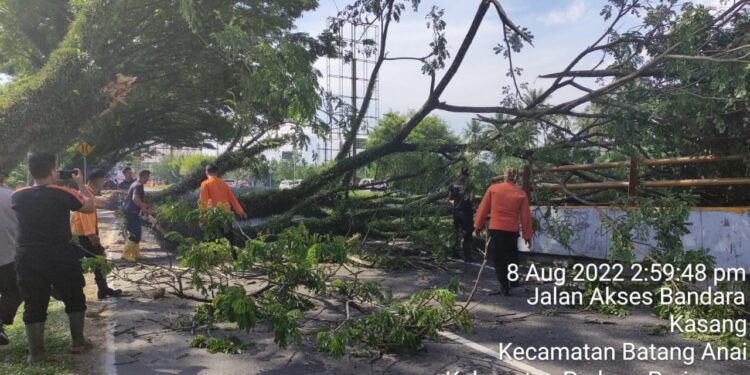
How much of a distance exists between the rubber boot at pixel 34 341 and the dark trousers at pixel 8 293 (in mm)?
810

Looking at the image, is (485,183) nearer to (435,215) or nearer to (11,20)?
(435,215)

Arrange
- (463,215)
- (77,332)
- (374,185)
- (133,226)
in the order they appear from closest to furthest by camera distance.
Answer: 1. (77,332)
2. (463,215)
3. (133,226)
4. (374,185)

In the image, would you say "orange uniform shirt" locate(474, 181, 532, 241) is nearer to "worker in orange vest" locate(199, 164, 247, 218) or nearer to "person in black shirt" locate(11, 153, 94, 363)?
"worker in orange vest" locate(199, 164, 247, 218)

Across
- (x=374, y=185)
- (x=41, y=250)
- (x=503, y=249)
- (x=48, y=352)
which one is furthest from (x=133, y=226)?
(x=503, y=249)

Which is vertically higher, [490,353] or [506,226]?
[506,226]

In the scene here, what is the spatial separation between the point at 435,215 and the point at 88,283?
5706 millimetres

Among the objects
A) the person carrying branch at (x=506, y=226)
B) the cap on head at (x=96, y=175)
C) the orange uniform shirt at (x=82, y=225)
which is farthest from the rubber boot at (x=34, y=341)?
the person carrying branch at (x=506, y=226)

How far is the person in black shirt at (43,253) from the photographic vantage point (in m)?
4.41

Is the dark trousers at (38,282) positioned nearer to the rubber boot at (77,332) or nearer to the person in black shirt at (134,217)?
the rubber boot at (77,332)

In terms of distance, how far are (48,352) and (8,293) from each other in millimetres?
792

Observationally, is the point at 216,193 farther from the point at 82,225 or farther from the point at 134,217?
the point at 134,217

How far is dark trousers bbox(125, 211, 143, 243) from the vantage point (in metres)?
9.36

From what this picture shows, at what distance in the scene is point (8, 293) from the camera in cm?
502

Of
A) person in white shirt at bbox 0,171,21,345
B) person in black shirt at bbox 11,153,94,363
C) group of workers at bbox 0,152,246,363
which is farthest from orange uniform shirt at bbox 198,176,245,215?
person in black shirt at bbox 11,153,94,363
